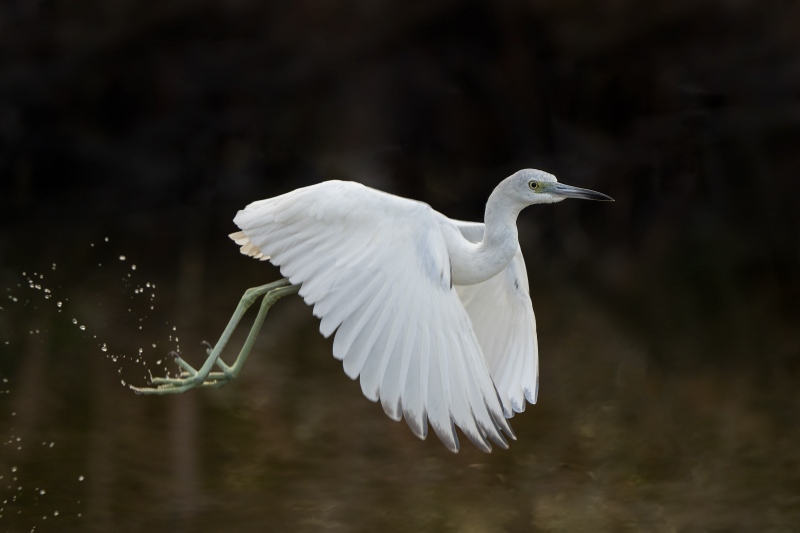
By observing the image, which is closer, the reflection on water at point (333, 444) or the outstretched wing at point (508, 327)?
the outstretched wing at point (508, 327)

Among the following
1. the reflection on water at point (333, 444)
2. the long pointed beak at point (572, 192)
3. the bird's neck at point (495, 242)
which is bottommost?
the reflection on water at point (333, 444)

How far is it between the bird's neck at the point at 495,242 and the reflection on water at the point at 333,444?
1161mm

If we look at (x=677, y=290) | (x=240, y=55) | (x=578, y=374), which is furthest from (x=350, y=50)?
(x=578, y=374)

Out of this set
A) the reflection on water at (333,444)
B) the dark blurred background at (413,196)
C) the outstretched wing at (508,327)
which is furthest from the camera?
the dark blurred background at (413,196)

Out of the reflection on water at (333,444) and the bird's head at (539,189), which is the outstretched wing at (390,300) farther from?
the reflection on water at (333,444)

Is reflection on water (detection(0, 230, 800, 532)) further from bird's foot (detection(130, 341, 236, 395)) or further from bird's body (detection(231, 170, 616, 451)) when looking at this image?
bird's body (detection(231, 170, 616, 451))

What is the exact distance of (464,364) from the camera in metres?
2.46

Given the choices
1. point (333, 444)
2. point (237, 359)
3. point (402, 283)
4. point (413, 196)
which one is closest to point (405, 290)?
point (402, 283)

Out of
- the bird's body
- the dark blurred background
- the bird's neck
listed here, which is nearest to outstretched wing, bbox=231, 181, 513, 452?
the bird's body

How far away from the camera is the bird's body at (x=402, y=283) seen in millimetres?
2416

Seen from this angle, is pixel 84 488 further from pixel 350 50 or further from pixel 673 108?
pixel 673 108

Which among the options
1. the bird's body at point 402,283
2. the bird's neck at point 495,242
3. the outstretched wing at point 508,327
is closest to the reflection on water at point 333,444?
the outstretched wing at point 508,327

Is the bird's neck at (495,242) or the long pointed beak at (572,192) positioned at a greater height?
the long pointed beak at (572,192)

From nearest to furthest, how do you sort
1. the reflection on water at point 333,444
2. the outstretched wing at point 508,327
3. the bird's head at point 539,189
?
the bird's head at point 539,189 < the outstretched wing at point 508,327 < the reflection on water at point 333,444
